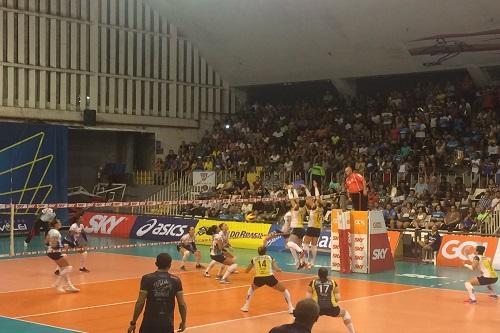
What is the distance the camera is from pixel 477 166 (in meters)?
29.1

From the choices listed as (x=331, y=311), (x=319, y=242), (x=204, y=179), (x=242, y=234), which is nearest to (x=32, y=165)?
(x=204, y=179)

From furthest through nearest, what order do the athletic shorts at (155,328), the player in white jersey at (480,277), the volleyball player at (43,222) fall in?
the volleyball player at (43,222) < the player in white jersey at (480,277) < the athletic shorts at (155,328)

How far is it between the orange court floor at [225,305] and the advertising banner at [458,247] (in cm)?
470

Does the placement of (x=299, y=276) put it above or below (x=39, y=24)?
below

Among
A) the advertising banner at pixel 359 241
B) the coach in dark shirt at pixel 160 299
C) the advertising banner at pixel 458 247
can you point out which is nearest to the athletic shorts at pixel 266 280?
the coach in dark shirt at pixel 160 299

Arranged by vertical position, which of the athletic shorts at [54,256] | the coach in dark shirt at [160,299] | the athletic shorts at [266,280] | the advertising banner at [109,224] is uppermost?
the coach in dark shirt at [160,299]

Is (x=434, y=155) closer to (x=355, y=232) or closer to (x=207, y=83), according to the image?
(x=355, y=232)

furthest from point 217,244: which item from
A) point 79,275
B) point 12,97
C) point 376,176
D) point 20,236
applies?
point 12,97

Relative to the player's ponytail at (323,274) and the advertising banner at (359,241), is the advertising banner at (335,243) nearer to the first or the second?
the advertising banner at (359,241)

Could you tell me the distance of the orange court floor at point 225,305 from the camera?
46.3 feet

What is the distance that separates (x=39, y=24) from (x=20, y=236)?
10806mm

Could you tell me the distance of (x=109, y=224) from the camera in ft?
111

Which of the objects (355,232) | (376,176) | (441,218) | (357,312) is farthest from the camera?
(376,176)

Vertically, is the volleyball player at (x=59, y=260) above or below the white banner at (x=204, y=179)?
below
